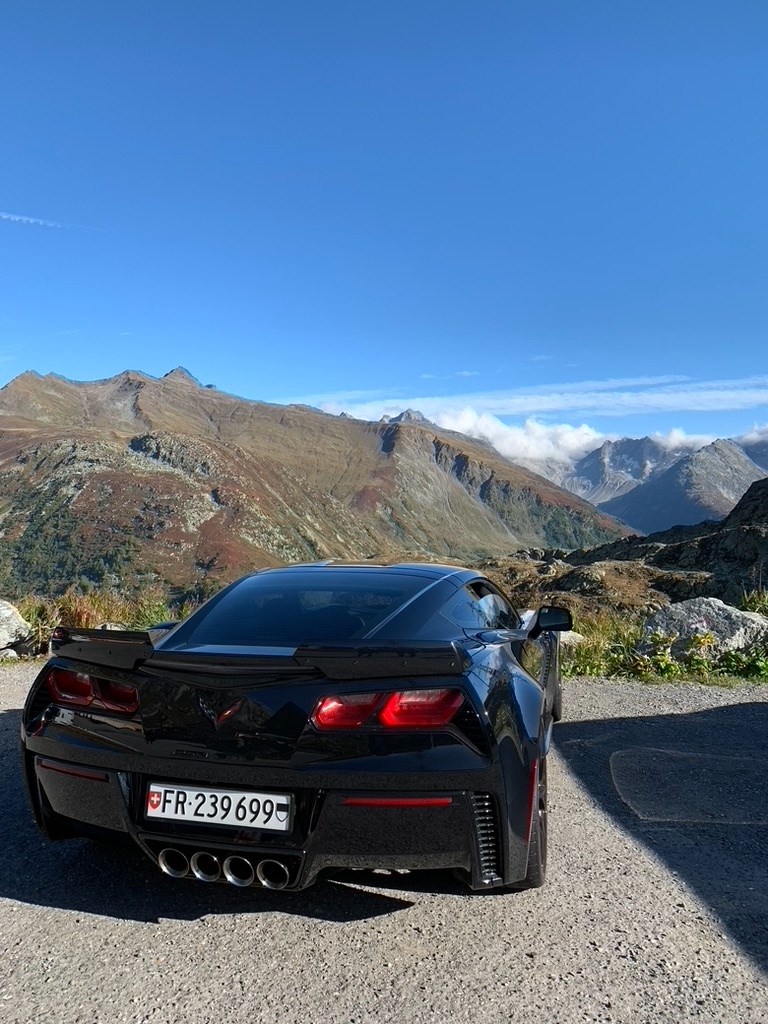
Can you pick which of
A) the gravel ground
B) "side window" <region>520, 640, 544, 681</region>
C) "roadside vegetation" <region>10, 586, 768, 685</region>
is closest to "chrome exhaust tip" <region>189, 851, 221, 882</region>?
the gravel ground

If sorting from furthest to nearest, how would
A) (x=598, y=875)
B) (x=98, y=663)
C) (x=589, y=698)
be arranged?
(x=589, y=698) → (x=598, y=875) → (x=98, y=663)

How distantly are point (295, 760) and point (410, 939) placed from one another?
80 centimetres

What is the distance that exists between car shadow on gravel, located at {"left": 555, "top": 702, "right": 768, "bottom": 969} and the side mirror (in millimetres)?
975

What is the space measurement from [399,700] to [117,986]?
49.5 inches

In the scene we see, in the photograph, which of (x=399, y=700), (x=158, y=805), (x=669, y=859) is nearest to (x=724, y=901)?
(x=669, y=859)

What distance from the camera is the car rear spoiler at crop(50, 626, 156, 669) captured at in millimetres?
2900

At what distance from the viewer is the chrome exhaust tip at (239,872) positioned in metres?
2.62

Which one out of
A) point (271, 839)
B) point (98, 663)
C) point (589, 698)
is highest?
point (98, 663)

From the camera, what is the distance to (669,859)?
11.5ft

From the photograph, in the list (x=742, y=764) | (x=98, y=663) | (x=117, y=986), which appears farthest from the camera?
(x=742, y=764)

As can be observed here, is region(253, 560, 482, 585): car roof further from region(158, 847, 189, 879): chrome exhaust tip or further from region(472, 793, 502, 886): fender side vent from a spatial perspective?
region(158, 847, 189, 879): chrome exhaust tip

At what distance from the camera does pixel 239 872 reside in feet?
8.67

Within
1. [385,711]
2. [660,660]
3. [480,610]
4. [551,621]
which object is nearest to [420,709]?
[385,711]

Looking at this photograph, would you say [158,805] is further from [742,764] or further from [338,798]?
[742,764]
